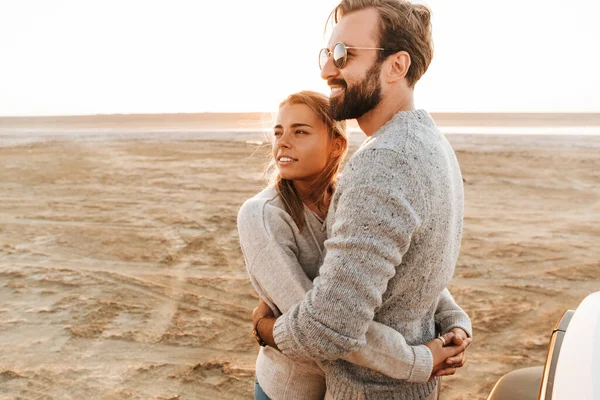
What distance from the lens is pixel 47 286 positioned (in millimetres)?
5227

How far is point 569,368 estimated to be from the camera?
1532 millimetres

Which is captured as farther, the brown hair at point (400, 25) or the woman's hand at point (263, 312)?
the woman's hand at point (263, 312)

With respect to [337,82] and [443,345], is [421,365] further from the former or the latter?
[337,82]

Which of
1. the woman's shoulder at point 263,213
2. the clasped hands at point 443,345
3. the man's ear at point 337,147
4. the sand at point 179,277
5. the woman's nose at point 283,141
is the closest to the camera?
the clasped hands at point 443,345

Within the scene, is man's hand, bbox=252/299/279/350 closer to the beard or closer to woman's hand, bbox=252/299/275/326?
woman's hand, bbox=252/299/275/326

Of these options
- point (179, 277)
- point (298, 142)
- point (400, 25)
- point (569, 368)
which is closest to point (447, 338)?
Answer: point (569, 368)

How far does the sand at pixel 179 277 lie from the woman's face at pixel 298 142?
2229 mm

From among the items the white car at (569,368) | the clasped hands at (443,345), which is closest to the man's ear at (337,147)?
the clasped hands at (443,345)

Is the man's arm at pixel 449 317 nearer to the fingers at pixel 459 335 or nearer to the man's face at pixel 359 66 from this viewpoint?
the fingers at pixel 459 335

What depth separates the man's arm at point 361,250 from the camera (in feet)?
4.31

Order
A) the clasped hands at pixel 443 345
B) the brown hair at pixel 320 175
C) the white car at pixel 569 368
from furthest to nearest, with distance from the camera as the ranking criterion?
the brown hair at pixel 320 175
the clasped hands at pixel 443 345
the white car at pixel 569 368

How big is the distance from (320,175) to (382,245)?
2.80 feet

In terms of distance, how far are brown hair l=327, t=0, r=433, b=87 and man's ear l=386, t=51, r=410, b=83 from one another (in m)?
0.01

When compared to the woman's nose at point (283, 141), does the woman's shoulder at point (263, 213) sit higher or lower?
lower
